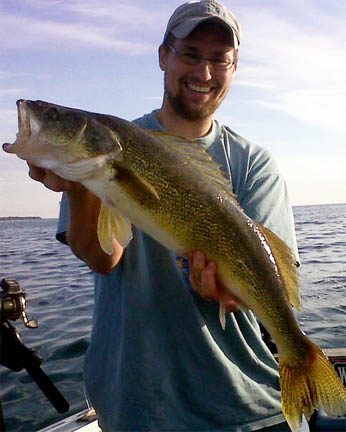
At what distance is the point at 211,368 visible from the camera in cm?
315

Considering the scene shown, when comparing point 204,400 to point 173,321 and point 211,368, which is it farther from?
point 173,321

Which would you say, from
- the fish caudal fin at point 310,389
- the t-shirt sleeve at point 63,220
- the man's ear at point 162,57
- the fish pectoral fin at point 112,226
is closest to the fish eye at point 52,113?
the fish pectoral fin at point 112,226

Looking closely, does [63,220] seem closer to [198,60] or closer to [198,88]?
[198,88]

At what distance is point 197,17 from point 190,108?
26.7 inches

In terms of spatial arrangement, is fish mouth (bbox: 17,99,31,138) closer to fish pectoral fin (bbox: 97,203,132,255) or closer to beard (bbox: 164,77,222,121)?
fish pectoral fin (bbox: 97,203,132,255)

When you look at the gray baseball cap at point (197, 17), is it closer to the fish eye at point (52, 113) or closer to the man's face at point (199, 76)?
the man's face at point (199, 76)

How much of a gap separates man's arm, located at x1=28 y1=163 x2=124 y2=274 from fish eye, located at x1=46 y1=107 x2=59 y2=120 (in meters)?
0.30

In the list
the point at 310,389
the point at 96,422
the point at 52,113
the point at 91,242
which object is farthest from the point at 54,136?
the point at 96,422

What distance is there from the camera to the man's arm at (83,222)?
9.31ft

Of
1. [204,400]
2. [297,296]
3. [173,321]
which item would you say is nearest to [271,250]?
[297,296]

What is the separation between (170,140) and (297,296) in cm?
123

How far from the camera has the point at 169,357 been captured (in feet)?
10.4

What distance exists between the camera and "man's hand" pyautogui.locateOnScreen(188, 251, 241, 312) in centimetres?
285

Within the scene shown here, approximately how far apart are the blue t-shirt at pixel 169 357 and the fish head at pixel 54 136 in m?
0.80
